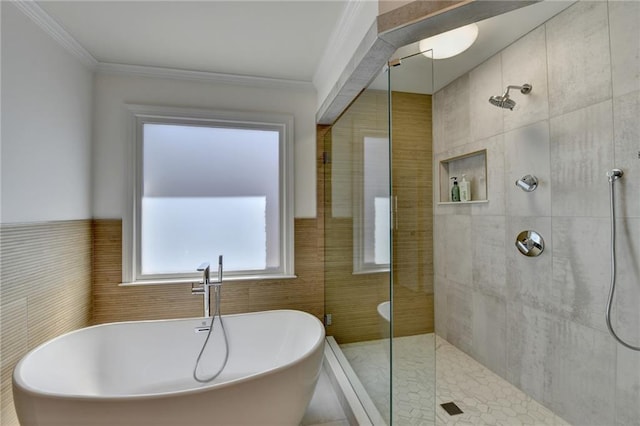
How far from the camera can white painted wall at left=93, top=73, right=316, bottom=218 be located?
7.44 feet

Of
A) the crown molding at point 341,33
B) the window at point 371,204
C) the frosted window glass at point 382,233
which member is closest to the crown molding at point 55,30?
the crown molding at point 341,33

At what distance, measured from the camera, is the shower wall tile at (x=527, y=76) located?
1821 mm

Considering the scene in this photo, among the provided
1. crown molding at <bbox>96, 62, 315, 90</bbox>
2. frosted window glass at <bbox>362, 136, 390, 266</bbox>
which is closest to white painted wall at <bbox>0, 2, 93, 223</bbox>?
crown molding at <bbox>96, 62, 315, 90</bbox>

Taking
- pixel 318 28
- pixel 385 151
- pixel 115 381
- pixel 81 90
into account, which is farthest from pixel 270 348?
pixel 81 90

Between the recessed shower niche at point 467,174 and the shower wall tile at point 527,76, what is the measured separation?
0.37m

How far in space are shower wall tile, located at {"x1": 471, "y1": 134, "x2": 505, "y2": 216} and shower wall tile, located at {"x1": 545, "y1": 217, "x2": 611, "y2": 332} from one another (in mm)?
451

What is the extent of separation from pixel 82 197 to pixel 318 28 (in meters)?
2.06

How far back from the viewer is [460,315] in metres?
2.55

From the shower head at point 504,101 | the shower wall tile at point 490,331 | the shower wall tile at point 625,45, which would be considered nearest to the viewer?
the shower wall tile at point 625,45

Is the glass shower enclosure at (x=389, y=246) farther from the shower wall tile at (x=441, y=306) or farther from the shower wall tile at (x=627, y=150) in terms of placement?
the shower wall tile at (x=627, y=150)

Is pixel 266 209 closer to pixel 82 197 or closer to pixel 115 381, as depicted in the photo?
pixel 82 197

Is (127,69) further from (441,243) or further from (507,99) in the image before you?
(441,243)

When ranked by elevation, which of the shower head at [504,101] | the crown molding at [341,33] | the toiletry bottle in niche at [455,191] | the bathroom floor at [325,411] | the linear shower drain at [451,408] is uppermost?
the crown molding at [341,33]

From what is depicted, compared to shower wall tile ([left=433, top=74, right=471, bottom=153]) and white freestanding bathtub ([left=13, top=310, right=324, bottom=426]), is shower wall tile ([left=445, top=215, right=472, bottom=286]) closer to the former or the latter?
shower wall tile ([left=433, top=74, right=471, bottom=153])
